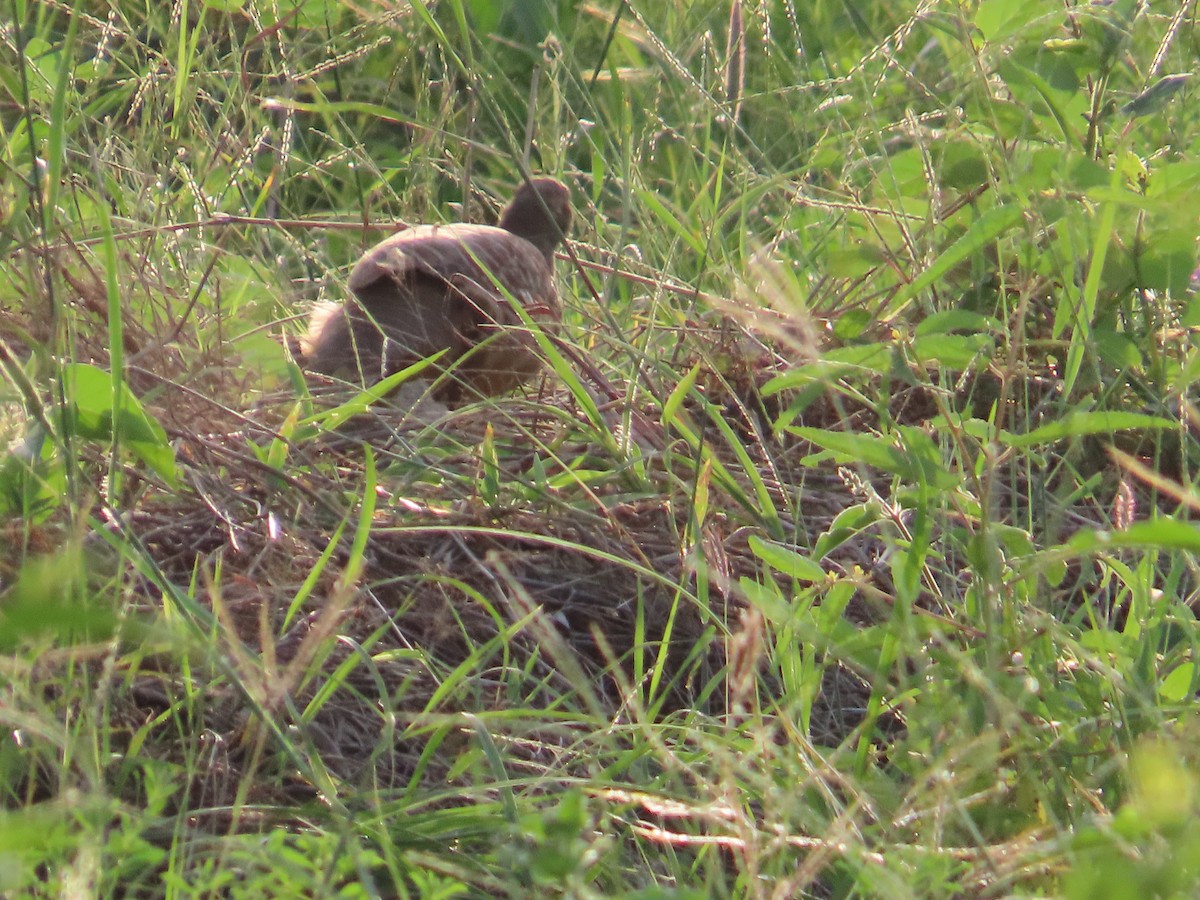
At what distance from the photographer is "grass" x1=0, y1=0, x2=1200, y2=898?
43.4 inches

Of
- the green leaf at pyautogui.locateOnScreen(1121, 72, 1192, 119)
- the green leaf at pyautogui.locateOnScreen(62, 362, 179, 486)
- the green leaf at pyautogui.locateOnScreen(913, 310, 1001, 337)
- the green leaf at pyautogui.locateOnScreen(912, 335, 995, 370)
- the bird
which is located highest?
the green leaf at pyautogui.locateOnScreen(1121, 72, 1192, 119)

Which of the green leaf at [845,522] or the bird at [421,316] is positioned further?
the bird at [421,316]

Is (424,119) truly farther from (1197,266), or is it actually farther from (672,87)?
(1197,266)

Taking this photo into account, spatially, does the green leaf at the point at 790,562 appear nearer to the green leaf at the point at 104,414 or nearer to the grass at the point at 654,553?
the grass at the point at 654,553

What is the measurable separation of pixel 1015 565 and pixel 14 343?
142 centimetres

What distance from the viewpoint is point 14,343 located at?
6.62 ft

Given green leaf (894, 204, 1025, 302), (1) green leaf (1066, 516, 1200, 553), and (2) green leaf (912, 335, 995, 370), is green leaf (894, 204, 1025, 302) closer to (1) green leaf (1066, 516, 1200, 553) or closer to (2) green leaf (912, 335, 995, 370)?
(2) green leaf (912, 335, 995, 370)

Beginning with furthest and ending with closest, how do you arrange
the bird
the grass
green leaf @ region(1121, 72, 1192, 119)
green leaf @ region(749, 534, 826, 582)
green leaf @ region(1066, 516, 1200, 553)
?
1. the bird
2. green leaf @ region(1121, 72, 1192, 119)
3. green leaf @ region(749, 534, 826, 582)
4. the grass
5. green leaf @ region(1066, 516, 1200, 553)

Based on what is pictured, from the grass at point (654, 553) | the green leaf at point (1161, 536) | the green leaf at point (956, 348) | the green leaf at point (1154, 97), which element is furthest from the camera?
the green leaf at point (1154, 97)

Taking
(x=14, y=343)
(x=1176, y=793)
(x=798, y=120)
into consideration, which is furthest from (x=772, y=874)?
(x=798, y=120)

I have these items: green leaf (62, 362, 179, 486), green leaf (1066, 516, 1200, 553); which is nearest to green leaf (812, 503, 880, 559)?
green leaf (1066, 516, 1200, 553)

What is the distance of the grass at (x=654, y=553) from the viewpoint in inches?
43.4

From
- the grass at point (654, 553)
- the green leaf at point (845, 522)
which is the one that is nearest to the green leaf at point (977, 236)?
the grass at point (654, 553)

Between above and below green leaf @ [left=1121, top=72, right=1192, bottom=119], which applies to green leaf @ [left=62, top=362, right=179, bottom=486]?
below
